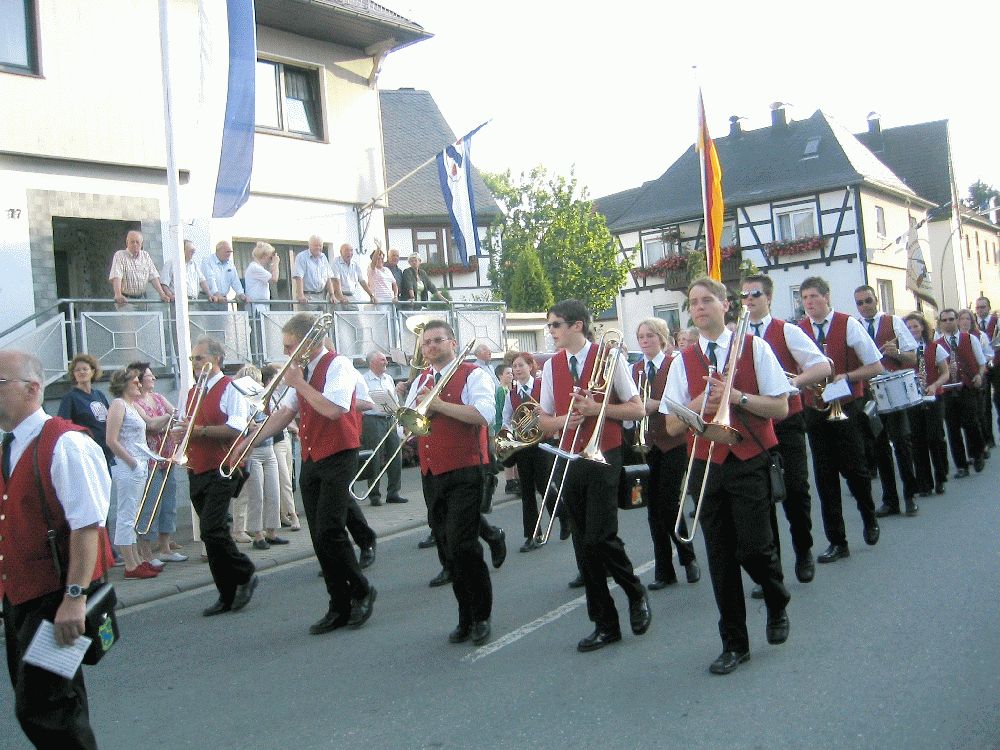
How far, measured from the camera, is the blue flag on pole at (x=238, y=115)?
43.0 feet

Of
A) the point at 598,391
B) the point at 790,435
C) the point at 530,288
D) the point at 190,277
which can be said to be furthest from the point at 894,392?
the point at 530,288

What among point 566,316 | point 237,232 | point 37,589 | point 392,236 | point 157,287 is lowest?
point 37,589

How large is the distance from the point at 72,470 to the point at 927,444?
941cm

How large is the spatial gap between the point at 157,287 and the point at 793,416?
30.5 ft

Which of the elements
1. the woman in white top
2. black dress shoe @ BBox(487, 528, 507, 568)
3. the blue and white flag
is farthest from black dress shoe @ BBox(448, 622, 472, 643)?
the blue and white flag

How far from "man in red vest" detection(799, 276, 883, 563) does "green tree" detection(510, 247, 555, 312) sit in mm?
33469

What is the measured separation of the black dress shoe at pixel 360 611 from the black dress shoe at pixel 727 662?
8.50 ft

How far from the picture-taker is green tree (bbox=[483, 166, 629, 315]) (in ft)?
147

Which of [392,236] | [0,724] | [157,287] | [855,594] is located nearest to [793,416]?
[855,594]

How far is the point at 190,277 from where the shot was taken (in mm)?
14500

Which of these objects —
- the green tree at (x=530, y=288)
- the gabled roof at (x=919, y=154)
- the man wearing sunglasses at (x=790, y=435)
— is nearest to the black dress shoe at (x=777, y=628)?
the man wearing sunglasses at (x=790, y=435)

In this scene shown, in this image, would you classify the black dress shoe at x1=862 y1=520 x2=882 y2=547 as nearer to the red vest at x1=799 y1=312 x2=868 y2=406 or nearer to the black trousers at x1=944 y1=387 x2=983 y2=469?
the red vest at x1=799 y1=312 x2=868 y2=406

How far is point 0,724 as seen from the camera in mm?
5672

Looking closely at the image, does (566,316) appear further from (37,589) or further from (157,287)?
(157,287)
